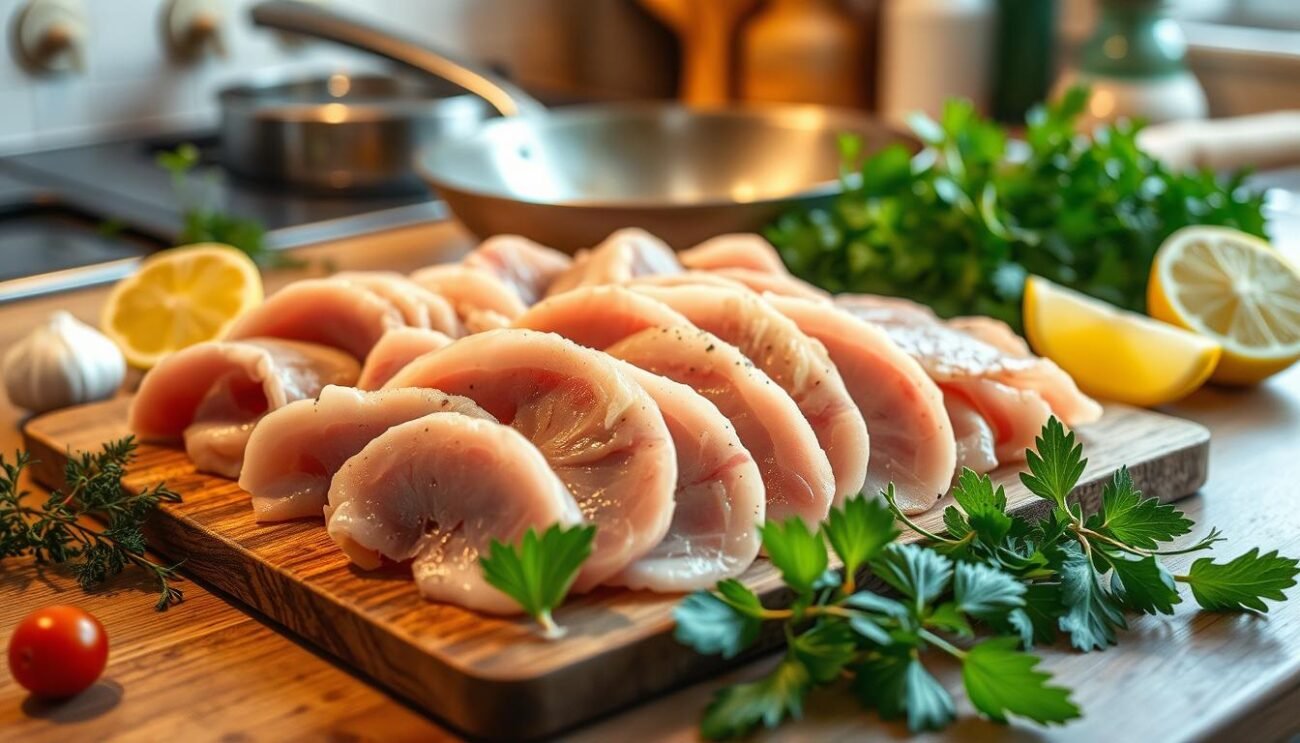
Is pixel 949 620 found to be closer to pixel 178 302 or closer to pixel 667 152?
pixel 178 302

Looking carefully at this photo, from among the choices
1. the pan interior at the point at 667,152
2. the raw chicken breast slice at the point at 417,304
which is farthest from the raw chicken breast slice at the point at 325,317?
the pan interior at the point at 667,152

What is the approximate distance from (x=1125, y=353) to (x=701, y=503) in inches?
28.3

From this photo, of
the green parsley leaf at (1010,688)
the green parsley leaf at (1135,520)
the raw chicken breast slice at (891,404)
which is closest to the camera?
the green parsley leaf at (1010,688)

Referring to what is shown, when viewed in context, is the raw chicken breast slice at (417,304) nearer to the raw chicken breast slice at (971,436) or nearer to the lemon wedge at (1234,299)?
the raw chicken breast slice at (971,436)

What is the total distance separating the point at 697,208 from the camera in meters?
2.09

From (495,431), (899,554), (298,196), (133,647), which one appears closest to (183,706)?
(133,647)

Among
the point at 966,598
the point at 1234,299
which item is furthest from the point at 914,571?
the point at 1234,299

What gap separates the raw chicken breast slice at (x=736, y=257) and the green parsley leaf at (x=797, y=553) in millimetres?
755

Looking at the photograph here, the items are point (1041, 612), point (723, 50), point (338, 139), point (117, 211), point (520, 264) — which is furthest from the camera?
point (723, 50)

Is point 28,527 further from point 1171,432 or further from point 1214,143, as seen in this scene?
point 1214,143

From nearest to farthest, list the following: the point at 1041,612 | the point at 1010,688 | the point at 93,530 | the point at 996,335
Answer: the point at 1010,688
the point at 1041,612
the point at 93,530
the point at 996,335

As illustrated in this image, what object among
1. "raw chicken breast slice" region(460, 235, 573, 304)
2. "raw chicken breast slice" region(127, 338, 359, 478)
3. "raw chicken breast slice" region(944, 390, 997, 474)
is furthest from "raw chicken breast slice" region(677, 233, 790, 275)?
"raw chicken breast slice" region(127, 338, 359, 478)

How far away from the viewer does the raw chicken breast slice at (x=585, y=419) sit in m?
1.21

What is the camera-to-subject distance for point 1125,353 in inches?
68.9
